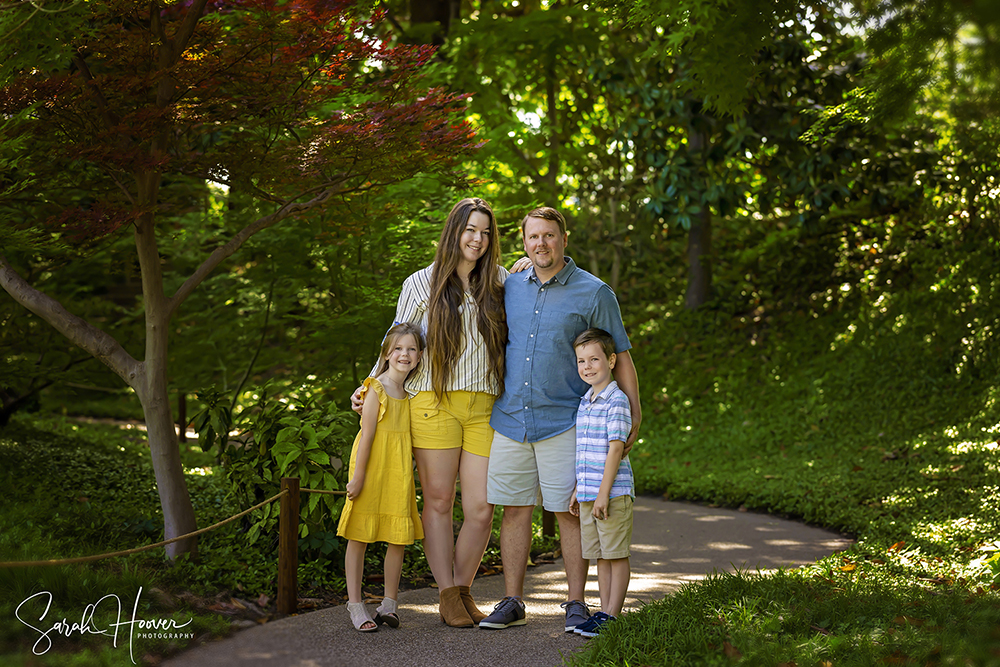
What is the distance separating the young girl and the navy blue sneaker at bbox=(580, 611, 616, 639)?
3.05 feet

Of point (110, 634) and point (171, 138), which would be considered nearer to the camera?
point (110, 634)

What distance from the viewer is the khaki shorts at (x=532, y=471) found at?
13.2ft

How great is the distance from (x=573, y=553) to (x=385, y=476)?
1.01m

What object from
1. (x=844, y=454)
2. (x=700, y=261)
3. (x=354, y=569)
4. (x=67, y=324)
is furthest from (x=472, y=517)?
(x=700, y=261)

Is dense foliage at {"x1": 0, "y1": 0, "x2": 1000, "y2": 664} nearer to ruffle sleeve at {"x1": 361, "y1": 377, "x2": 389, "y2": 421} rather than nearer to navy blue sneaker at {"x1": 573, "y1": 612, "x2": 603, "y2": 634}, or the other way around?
navy blue sneaker at {"x1": 573, "y1": 612, "x2": 603, "y2": 634}

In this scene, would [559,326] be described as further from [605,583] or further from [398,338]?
[605,583]

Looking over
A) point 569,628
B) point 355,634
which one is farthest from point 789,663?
point 355,634

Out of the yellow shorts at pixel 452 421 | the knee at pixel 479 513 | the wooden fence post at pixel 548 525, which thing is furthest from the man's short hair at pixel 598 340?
the wooden fence post at pixel 548 525

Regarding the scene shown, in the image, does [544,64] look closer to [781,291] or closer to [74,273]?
[781,291]

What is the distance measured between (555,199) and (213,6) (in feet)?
20.6

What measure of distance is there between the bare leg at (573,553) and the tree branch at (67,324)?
108 inches

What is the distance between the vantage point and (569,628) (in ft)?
13.1

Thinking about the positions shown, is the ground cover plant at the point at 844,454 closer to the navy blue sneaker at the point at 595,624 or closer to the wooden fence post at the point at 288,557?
the navy blue sneaker at the point at 595,624

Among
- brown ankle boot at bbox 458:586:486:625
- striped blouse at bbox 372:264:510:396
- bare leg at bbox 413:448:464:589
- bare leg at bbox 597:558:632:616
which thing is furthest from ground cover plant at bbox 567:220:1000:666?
striped blouse at bbox 372:264:510:396
